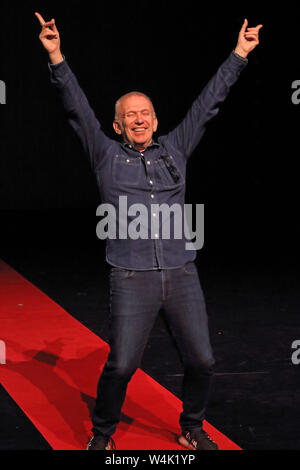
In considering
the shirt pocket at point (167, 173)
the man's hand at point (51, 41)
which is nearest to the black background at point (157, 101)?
the shirt pocket at point (167, 173)

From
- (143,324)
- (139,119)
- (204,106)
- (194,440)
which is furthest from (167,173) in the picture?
(194,440)

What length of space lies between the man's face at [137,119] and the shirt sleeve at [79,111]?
12 cm

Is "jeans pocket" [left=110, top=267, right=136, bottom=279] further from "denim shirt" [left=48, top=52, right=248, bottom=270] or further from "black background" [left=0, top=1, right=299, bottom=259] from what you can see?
"black background" [left=0, top=1, right=299, bottom=259]

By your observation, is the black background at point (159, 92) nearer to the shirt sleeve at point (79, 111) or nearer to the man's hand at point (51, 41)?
the shirt sleeve at point (79, 111)

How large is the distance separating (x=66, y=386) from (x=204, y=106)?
6.52ft

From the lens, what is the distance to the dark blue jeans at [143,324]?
3.52m

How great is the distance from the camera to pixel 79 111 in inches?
142

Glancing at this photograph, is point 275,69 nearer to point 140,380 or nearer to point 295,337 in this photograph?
point 295,337

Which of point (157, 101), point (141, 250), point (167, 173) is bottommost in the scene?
point (141, 250)

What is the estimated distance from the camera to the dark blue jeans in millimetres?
3518

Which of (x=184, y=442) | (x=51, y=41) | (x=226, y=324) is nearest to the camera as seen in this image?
(x=51, y=41)

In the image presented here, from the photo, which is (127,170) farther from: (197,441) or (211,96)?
(197,441)

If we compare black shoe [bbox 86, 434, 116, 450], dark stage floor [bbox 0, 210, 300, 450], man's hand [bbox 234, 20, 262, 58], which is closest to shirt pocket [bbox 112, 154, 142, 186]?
man's hand [bbox 234, 20, 262, 58]

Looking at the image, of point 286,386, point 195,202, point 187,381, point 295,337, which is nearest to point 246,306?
point 295,337
